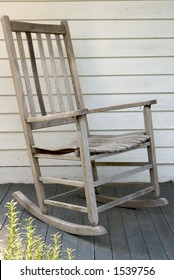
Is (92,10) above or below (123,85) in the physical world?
above

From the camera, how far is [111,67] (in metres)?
2.29

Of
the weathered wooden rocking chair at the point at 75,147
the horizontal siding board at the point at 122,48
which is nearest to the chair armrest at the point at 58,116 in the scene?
A: the weathered wooden rocking chair at the point at 75,147

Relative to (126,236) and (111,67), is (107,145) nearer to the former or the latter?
(126,236)

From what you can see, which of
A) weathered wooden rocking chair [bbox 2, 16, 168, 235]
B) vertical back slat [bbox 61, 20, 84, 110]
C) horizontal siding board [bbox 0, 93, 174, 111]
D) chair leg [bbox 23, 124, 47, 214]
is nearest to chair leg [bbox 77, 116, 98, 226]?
weathered wooden rocking chair [bbox 2, 16, 168, 235]

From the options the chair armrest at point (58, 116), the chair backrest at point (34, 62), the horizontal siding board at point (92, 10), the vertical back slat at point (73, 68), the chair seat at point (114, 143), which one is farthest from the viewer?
the horizontal siding board at point (92, 10)

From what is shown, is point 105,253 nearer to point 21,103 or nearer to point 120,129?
point 21,103

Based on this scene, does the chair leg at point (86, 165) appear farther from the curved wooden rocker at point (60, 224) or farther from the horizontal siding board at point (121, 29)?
the horizontal siding board at point (121, 29)

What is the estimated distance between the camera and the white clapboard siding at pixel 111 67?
2.24 meters

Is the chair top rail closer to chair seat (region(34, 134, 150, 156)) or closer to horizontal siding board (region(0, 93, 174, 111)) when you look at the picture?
horizontal siding board (region(0, 93, 174, 111))

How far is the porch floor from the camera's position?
142 centimetres

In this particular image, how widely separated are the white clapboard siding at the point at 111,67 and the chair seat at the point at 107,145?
0.47 meters

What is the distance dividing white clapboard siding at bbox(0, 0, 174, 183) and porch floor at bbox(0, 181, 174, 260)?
0.46m

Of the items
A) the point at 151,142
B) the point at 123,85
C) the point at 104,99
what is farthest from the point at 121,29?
the point at 151,142

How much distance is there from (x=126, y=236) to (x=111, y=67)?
1165 mm
